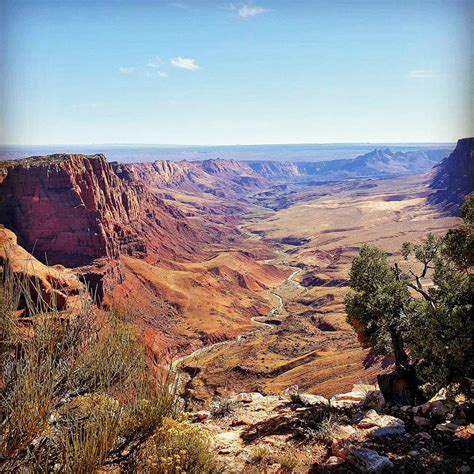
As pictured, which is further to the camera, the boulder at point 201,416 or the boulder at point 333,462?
the boulder at point 201,416

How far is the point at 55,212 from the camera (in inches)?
2672

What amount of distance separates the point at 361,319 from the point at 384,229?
15735cm

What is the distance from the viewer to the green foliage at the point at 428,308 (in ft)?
36.2

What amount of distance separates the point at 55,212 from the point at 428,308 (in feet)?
216

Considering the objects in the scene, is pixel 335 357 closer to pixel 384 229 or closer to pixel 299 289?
pixel 299 289

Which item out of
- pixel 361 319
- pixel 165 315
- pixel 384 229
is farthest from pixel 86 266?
pixel 384 229

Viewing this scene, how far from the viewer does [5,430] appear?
6.63 metres

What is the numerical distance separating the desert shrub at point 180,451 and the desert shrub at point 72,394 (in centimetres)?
14

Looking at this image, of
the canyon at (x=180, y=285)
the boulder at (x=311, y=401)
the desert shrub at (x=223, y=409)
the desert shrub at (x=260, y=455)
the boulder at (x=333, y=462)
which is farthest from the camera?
the canyon at (x=180, y=285)

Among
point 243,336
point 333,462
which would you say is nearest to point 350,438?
point 333,462

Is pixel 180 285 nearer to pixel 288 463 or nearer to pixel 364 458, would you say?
pixel 288 463

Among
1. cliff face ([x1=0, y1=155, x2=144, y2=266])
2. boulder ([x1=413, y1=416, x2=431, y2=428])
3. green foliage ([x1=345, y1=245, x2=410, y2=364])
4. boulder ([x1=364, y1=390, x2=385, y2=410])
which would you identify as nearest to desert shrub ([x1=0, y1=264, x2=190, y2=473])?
boulder ([x1=413, y1=416, x2=431, y2=428])

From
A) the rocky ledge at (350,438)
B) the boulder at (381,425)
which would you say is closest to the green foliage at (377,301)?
the rocky ledge at (350,438)

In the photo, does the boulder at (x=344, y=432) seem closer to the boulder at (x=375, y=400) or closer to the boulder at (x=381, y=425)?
the boulder at (x=381, y=425)
